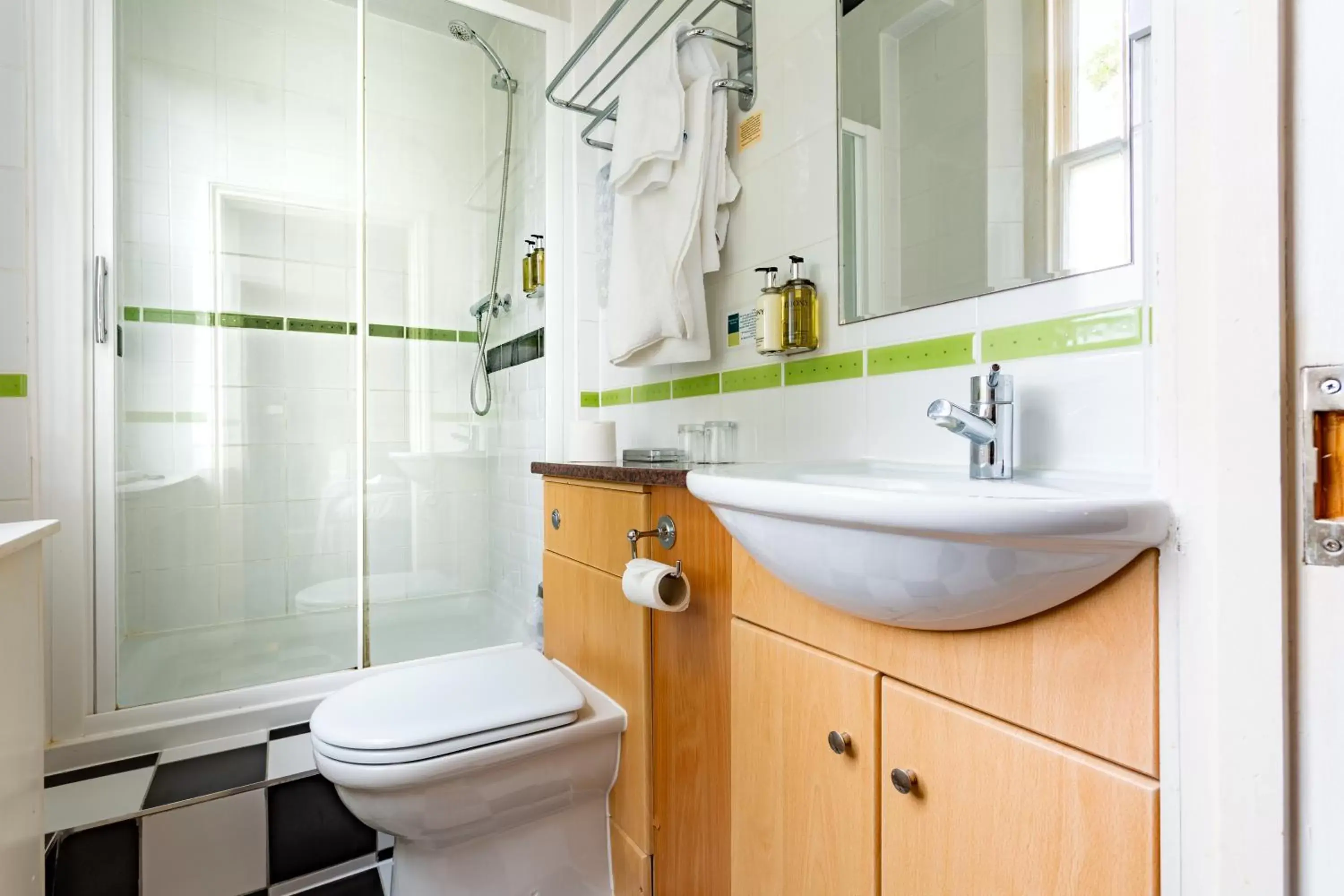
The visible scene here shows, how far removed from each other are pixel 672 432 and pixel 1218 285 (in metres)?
1.25

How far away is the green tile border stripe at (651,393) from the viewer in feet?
5.26

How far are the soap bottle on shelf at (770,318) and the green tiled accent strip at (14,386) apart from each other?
5.41ft

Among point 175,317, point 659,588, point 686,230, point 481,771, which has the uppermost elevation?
point 686,230

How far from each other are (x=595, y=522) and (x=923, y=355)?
2.28 feet

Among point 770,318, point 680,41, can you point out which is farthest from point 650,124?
point 770,318

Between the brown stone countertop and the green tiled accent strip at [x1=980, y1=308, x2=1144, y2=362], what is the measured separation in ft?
1.48

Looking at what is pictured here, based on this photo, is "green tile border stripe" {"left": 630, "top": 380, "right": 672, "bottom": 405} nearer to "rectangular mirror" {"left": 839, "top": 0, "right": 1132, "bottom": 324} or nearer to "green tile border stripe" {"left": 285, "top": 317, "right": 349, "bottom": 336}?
"rectangular mirror" {"left": 839, "top": 0, "right": 1132, "bottom": 324}

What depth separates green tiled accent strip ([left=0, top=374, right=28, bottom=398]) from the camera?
142 centimetres

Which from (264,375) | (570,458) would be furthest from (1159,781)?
(264,375)

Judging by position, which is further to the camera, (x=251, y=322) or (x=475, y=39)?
(x=475, y=39)

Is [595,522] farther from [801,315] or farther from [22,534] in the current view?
[22,534]

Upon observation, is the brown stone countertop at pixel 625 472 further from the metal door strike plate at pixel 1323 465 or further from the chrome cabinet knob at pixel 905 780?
the metal door strike plate at pixel 1323 465

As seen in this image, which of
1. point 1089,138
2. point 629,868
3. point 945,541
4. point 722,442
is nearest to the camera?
point 945,541

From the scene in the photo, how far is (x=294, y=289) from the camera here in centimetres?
184
